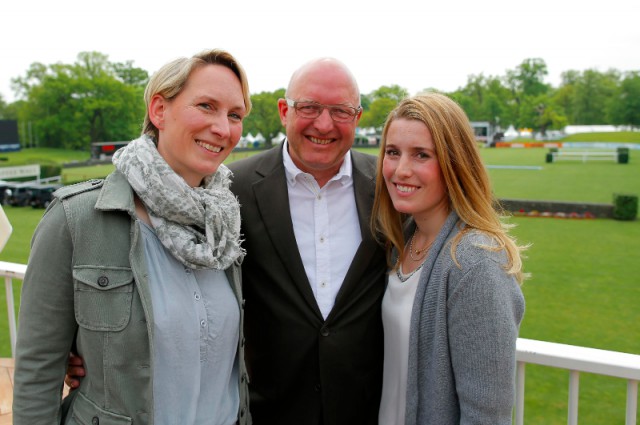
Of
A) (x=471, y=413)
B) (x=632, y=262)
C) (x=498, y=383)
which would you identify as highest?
(x=498, y=383)

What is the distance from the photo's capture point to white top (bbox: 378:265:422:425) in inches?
83.0

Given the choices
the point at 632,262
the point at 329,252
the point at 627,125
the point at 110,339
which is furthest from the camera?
the point at 627,125

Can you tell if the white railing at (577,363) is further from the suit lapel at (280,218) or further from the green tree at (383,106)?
the green tree at (383,106)

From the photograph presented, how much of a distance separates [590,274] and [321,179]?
35.6ft

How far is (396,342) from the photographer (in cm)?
216

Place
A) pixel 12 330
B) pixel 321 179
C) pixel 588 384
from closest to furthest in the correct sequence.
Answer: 1. pixel 321 179
2. pixel 12 330
3. pixel 588 384

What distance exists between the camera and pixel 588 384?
6539 millimetres

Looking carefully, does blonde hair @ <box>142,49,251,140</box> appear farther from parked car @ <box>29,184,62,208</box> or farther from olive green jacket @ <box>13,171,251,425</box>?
parked car @ <box>29,184,62,208</box>

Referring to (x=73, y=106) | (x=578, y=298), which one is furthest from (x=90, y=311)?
(x=73, y=106)

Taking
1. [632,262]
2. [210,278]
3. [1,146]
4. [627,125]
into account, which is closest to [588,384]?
[210,278]

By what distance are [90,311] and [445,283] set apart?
1172 millimetres

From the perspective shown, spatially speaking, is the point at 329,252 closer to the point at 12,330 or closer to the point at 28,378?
the point at 28,378

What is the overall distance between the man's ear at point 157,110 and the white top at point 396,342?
1.12m

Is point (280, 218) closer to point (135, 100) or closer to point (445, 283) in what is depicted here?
point (445, 283)
